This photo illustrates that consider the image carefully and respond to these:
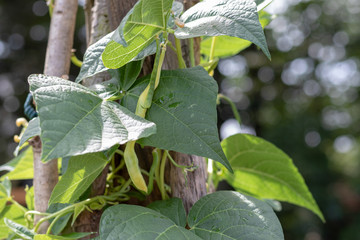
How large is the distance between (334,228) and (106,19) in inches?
166

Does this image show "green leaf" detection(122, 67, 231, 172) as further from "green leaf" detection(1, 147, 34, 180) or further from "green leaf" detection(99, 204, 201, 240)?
"green leaf" detection(1, 147, 34, 180)

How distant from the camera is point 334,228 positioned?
4066 mm

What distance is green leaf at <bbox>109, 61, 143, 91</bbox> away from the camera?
318 mm

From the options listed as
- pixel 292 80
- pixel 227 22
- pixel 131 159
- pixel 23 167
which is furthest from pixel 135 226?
pixel 292 80

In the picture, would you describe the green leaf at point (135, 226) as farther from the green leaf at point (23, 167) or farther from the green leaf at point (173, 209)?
the green leaf at point (23, 167)

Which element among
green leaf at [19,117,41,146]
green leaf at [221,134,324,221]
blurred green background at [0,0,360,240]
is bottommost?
blurred green background at [0,0,360,240]

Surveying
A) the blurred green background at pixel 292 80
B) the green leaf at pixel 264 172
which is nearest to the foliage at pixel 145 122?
the green leaf at pixel 264 172

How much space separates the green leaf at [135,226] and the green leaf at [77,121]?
0.22 ft

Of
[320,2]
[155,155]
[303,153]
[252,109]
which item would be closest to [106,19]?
[155,155]

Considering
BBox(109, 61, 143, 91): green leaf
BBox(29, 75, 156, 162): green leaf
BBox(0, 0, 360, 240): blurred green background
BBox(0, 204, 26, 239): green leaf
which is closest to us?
BBox(29, 75, 156, 162): green leaf

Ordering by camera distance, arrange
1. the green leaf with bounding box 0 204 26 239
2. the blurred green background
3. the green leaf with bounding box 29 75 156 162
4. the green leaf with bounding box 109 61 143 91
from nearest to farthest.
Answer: the green leaf with bounding box 29 75 156 162 < the green leaf with bounding box 109 61 143 91 < the green leaf with bounding box 0 204 26 239 < the blurred green background

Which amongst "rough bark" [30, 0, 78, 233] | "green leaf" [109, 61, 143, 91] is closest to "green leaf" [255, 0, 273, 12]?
"green leaf" [109, 61, 143, 91]

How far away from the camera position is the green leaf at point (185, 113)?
0.26 m

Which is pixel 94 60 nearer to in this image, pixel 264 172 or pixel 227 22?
pixel 227 22
